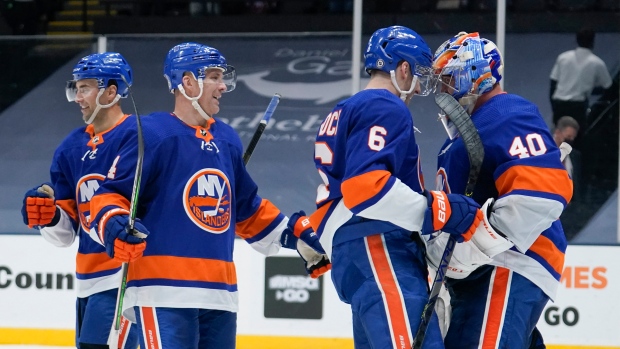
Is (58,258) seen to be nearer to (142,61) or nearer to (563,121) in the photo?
(142,61)

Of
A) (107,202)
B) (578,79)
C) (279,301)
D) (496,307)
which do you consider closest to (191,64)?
(107,202)

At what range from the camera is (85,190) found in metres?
3.50

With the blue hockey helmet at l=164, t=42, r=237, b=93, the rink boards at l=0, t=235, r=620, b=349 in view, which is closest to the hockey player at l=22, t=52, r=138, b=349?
the blue hockey helmet at l=164, t=42, r=237, b=93

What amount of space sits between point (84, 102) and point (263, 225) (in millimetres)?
762

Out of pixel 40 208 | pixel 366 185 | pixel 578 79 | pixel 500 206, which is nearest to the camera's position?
pixel 366 185

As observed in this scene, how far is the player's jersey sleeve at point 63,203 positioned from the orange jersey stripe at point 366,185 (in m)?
1.33

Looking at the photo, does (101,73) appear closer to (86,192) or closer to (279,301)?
(86,192)

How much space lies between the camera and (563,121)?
19.4 feet

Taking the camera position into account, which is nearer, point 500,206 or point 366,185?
point 366,185

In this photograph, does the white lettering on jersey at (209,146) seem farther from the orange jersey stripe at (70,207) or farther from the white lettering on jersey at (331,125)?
the orange jersey stripe at (70,207)

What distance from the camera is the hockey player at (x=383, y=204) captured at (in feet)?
8.69

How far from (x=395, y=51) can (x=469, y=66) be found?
0.21m

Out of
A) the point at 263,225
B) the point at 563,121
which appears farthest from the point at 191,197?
the point at 563,121

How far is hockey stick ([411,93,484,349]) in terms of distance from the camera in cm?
269
